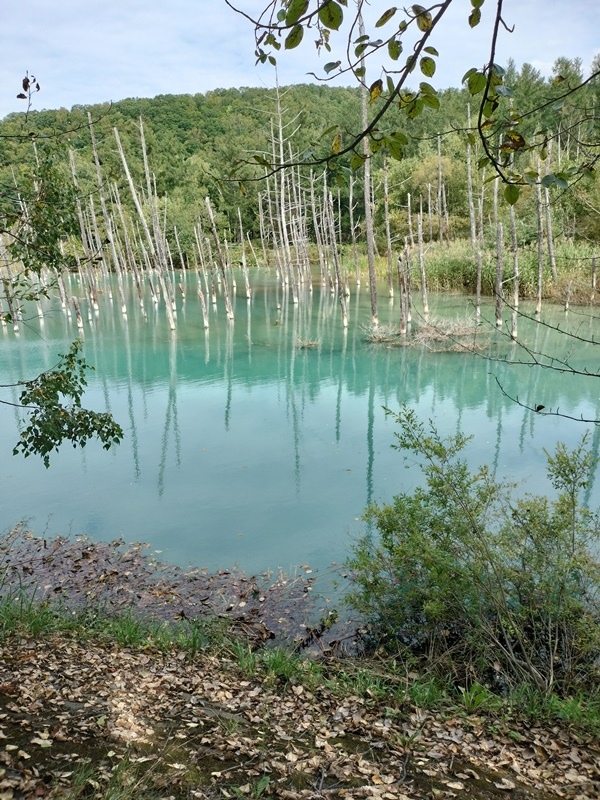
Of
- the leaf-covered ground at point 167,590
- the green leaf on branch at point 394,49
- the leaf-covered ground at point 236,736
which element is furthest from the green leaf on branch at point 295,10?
the leaf-covered ground at point 167,590

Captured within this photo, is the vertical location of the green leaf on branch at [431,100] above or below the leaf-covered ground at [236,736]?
above

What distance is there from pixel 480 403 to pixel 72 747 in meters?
11.9

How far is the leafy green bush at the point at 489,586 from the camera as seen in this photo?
177 inches

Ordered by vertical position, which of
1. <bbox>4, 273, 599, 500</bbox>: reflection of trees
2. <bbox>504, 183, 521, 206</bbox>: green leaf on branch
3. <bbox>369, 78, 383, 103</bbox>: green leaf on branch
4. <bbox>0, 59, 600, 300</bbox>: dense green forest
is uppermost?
<bbox>0, 59, 600, 300</bbox>: dense green forest

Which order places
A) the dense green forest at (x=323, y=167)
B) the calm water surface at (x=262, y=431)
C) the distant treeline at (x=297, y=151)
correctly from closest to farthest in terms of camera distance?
the calm water surface at (x=262, y=431) → the dense green forest at (x=323, y=167) → the distant treeline at (x=297, y=151)

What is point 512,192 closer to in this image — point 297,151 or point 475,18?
point 475,18

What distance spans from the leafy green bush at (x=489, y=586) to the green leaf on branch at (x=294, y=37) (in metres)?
3.52

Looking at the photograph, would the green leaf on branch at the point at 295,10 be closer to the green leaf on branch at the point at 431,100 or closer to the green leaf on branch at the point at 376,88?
the green leaf on branch at the point at 376,88

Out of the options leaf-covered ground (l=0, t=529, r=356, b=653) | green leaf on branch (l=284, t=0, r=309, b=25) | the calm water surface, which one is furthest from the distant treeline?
green leaf on branch (l=284, t=0, r=309, b=25)

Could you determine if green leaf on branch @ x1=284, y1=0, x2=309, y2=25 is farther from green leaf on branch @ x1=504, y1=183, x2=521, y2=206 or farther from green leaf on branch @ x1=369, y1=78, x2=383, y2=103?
green leaf on branch @ x1=504, y1=183, x2=521, y2=206

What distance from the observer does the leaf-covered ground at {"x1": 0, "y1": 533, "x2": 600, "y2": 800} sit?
2.95 metres

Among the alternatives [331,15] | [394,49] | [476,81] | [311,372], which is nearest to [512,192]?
[476,81]

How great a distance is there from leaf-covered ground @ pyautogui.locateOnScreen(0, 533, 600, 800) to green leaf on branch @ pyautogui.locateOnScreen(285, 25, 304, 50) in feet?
9.77

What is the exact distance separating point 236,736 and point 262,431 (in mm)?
8786
